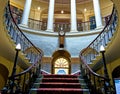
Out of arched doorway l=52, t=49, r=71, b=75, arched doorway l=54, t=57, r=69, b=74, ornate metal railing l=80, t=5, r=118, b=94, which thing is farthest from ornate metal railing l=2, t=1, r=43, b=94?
ornate metal railing l=80, t=5, r=118, b=94

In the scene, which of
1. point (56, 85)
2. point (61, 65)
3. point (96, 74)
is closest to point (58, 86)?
point (56, 85)

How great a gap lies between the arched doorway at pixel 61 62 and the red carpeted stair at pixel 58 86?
392 cm

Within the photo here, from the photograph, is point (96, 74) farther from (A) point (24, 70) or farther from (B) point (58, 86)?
(A) point (24, 70)

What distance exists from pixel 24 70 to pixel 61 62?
2.75 metres

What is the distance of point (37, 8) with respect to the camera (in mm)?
14594

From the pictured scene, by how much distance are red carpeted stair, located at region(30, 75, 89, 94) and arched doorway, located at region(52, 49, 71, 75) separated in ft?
12.9

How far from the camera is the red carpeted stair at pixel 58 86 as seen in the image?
4.52m

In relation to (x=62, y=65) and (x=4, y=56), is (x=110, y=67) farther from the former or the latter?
(x=4, y=56)

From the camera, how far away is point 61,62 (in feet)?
33.6

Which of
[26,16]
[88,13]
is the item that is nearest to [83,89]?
[26,16]

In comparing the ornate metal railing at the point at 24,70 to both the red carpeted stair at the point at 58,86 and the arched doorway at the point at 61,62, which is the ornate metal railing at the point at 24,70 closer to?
the red carpeted stair at the point at 58,86

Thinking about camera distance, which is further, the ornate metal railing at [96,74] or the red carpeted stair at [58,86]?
the red carpeted stair at [58,86]

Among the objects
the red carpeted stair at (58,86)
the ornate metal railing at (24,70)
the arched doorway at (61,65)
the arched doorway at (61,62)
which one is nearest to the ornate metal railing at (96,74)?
the red carpeted stair at (58,86)

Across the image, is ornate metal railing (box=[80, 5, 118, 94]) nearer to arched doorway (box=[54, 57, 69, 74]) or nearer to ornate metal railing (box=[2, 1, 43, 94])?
arched doorway (box=[54, 57, 69, 74])
